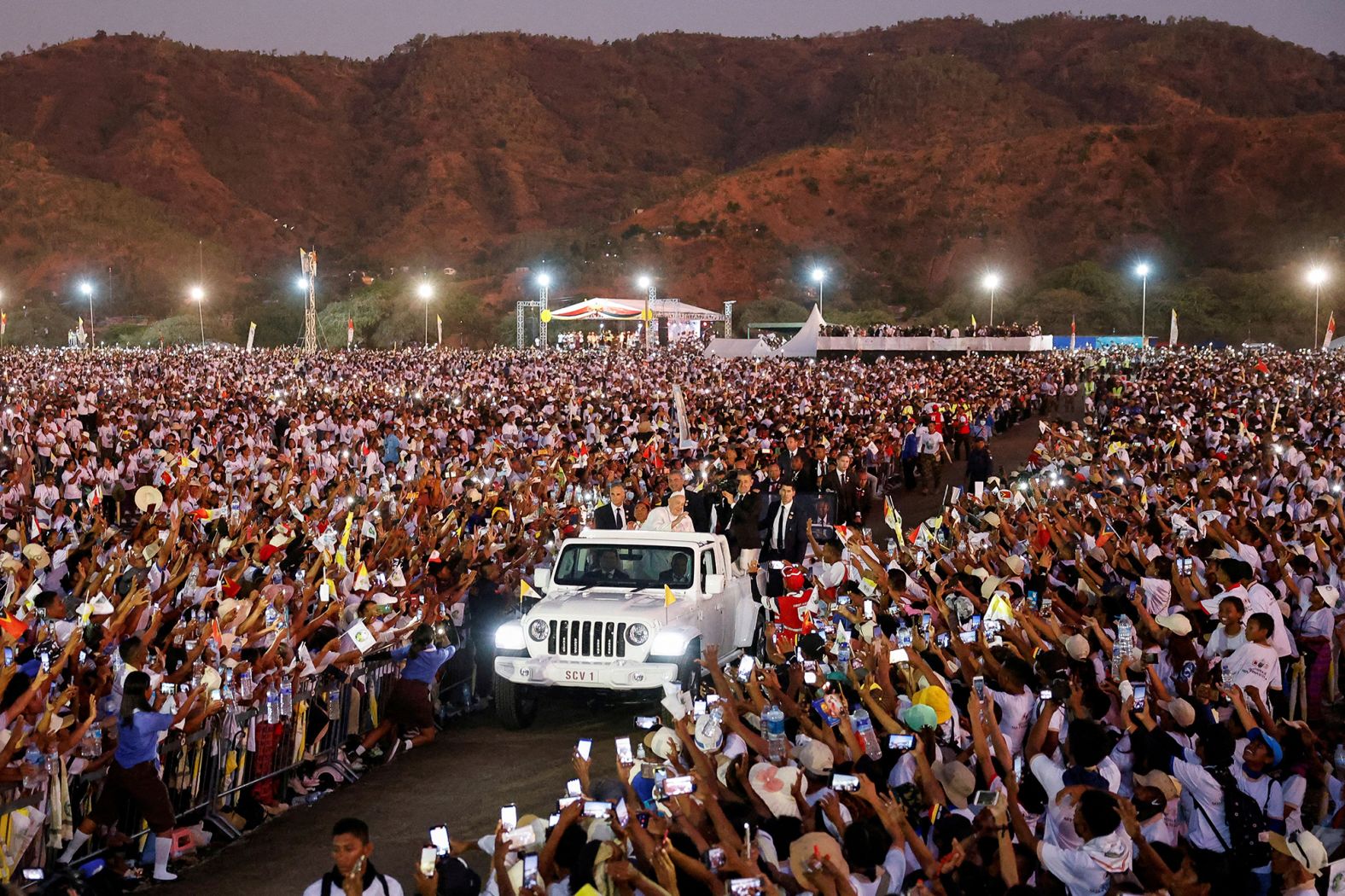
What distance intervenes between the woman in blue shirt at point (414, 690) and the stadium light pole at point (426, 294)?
73.0m

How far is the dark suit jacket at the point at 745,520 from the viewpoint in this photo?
16.5 metres

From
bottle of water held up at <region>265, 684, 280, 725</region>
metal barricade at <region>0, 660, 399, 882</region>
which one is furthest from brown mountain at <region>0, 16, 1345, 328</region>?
bottle of water held up at <region>265, 684, 280, 725</region>

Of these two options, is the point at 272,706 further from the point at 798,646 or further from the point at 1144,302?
the point at 1144,302

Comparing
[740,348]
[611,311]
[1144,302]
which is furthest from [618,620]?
[1144,302]

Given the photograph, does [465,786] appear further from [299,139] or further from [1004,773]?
[299,139]

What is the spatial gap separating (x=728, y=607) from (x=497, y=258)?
129 m

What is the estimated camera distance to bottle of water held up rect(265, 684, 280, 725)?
8.72 meters

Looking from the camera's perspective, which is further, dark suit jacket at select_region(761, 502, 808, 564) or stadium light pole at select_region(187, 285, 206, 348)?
stadium light pole at select_region(187, 285, 206, 348)

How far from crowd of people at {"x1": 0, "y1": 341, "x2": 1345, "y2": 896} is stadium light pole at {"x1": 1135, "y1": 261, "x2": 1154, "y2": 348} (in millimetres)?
51133

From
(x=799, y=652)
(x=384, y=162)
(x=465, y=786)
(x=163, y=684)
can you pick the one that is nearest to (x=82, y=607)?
(x=163, y=684)

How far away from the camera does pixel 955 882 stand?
17.6 feet

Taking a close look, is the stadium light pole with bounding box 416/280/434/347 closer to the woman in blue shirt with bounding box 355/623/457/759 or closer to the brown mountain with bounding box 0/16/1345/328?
the brown mountain with bounding box 0/16/1345/328

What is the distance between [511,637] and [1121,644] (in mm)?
4353

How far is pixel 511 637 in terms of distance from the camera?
1047 cm
